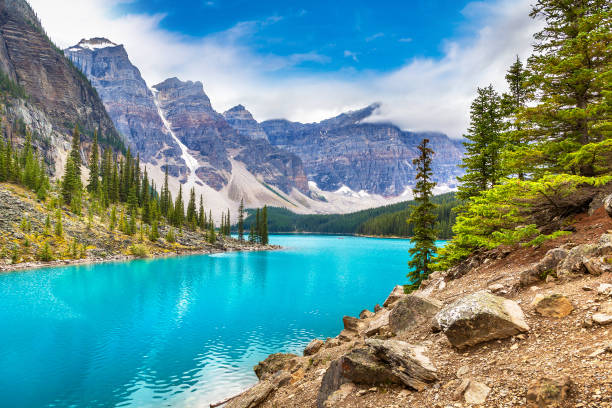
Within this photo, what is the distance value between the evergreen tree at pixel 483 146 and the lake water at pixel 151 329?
16.2 meters

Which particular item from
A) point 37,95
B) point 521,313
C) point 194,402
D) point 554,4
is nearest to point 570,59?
point 554,4

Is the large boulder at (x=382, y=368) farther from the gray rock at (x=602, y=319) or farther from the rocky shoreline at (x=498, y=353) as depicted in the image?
the gray rock at (x=602, y=319)

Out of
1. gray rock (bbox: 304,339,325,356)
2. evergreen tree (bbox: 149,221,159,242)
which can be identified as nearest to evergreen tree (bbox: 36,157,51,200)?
evergreen tree (bbox: 149,221,159,242)

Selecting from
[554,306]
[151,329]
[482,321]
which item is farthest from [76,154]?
[554,306]

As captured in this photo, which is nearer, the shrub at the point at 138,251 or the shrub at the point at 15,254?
the shrub at the point at 15,254

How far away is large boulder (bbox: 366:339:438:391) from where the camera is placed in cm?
724

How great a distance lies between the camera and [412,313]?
36.6 feet

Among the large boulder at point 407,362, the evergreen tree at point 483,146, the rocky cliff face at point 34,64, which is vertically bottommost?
the large boulder at point 407,362

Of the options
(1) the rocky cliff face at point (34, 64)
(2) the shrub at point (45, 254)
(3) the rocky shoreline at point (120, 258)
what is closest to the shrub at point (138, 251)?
(3) the rocky shoreline at point (120, 258)

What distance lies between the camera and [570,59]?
14.6 meters

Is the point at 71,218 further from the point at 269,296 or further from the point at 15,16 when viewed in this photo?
the point at 15,16

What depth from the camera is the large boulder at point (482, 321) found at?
7.43m

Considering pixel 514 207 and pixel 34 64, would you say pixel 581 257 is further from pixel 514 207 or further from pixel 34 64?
pixel 34 64

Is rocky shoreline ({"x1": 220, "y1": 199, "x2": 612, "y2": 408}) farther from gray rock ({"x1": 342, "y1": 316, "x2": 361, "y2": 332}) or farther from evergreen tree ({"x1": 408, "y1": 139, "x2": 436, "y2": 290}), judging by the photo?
evergreen tree ({"x1": 408, "y1": 139, "x2": 436, "y2": 290})
